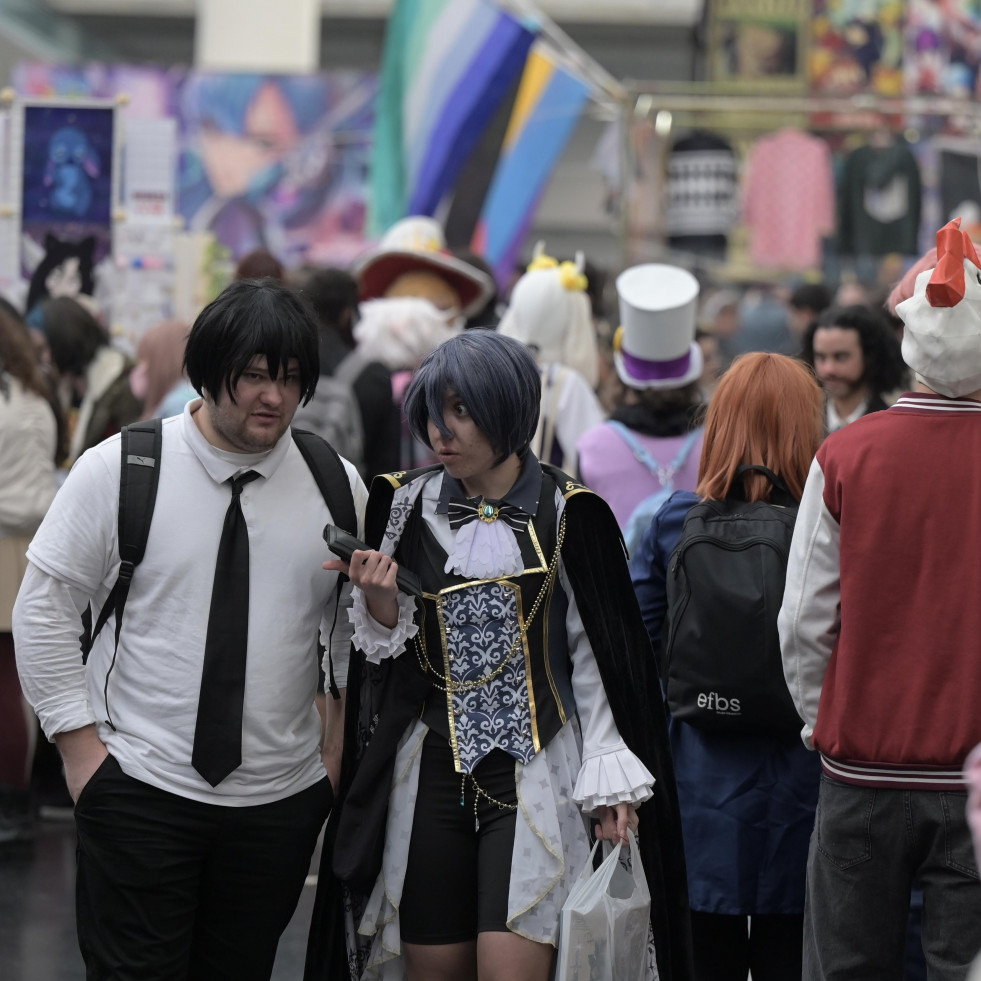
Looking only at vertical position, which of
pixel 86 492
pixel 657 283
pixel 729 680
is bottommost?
pixel 729 680

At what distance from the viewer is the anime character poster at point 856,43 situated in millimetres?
17359

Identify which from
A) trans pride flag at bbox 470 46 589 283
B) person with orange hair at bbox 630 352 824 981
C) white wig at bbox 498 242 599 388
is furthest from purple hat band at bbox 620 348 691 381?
trans pride flag at bbox 470 46 589 283

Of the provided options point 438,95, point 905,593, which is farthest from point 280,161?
point 905,593

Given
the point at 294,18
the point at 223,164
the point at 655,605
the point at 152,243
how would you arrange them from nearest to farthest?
the point at 655,605
the point at 152,243
the point at 223,164
the point at 294,18

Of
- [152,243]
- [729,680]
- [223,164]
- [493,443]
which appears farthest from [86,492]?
[223,164]

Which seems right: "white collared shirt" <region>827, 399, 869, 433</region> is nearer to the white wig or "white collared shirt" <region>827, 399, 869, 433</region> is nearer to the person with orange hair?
the white wig

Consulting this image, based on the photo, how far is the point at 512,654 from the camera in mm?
3260

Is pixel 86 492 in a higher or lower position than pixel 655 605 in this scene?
higher

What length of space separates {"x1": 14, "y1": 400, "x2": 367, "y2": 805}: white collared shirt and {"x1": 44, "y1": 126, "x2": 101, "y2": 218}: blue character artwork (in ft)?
17.6

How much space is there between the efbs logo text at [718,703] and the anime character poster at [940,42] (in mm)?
15280

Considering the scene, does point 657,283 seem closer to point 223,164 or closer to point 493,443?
point 493,443

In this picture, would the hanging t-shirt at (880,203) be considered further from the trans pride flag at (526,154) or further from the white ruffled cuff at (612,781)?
the white ruffled cuff at (612,781)

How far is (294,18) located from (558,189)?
762cm

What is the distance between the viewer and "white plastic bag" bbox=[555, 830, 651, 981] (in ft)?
10.3
